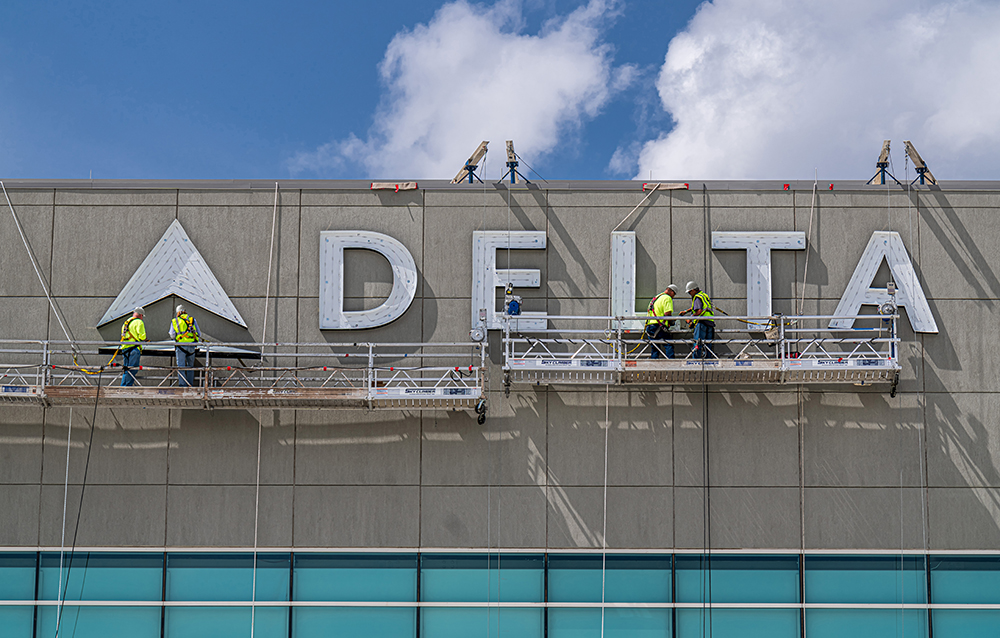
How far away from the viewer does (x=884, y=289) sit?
1359 cm

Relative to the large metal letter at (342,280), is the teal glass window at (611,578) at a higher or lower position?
lower

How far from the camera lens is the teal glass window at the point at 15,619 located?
1327 cm

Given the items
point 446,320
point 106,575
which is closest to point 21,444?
point 106,575

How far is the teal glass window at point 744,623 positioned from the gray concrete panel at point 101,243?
12.6m

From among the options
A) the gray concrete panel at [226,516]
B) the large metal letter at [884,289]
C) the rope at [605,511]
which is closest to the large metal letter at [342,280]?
the gray concrete panel at [226,516]

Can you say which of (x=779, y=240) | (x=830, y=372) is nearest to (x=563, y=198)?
(x=779, y=240)

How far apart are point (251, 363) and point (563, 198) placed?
6894 millimetres

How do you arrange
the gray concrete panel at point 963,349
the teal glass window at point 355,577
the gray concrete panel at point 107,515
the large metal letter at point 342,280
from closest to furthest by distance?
the teal glass window at point 355,577 → the gray concrete panel at point 107,515 → the gray concrete panel at point 963,349 → the large metal letter at point 342,280

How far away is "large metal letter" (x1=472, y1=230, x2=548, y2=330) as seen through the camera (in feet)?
44.4

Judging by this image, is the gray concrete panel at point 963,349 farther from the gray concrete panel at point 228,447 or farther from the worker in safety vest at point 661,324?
the gray concrete panel at point 228,447

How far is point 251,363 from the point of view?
13461 mm

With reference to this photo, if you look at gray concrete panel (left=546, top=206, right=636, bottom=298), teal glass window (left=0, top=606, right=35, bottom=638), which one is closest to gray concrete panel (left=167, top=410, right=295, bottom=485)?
teal glass window (left=0, top=606, right=35, bottom=638)

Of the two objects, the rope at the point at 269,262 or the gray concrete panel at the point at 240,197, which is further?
the gray concrete panel at the point at 240,197

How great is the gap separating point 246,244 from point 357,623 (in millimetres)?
7592
